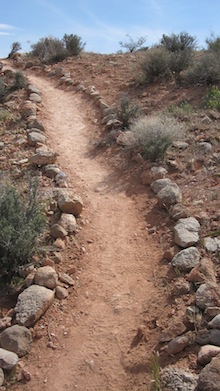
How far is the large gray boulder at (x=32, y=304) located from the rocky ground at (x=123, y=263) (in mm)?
18

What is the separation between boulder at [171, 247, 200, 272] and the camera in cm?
374

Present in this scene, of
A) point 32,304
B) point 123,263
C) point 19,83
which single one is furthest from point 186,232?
point 19,83

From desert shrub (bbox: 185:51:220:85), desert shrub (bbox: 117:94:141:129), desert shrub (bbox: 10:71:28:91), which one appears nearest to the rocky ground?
desert shrub (bbox: 117:94:141:129)

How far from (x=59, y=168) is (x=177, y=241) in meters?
2.53

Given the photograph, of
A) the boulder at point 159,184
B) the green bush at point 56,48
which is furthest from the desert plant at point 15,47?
the boulder at point 159,184

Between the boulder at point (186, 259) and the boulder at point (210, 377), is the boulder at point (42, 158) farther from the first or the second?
the boulder at point (210, 377)

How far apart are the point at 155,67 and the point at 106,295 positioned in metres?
7.25

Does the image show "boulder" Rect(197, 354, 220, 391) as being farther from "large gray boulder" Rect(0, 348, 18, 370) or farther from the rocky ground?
"large gray boulder" Rect(0, 348, 18, 370)

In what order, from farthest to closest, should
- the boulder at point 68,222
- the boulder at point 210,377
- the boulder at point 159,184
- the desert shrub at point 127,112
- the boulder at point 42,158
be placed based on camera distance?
1. the desert shrub at point 127,112
2. the boulder at point 42,158
3. the boulder at point 159,184
4. the boulder at point 68,222
5. the boulder at point 210,377

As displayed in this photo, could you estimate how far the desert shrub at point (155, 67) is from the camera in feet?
31.5

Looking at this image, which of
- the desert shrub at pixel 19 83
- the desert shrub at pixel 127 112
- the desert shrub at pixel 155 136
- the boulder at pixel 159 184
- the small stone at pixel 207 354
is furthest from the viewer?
the desert shrub at pixel 19 83

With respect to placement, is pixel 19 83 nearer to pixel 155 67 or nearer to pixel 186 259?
pixel 155 67

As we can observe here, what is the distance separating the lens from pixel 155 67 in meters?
9.67

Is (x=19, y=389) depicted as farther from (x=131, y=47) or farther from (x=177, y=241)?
(x=131, y=47)
